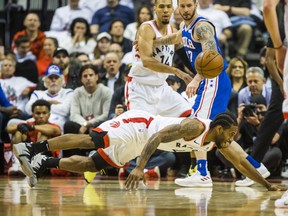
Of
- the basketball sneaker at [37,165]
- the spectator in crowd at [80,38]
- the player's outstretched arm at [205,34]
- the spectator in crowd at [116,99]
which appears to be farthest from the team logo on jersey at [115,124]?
the spectator in crowd at [80,38]

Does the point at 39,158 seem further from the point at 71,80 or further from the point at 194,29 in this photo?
the point at 71,80

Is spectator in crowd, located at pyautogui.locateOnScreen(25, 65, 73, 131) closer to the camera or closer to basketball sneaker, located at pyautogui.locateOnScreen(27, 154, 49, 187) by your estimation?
the camera

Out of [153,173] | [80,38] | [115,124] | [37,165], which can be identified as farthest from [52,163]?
[80,38]

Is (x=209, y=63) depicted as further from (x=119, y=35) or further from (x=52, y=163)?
(x=119, y=35)

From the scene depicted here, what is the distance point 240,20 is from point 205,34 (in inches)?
236

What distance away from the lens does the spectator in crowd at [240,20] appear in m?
13.5

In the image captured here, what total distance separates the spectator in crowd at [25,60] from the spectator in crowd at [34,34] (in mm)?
123

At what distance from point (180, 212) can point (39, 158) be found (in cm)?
294

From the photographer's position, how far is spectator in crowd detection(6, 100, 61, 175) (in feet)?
35.0

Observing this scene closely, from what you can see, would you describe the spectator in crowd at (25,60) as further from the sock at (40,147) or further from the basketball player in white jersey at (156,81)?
the sock at (40,147)

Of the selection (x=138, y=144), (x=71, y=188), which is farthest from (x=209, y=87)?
(x=71, y=188)

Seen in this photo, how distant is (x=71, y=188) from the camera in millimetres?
7699

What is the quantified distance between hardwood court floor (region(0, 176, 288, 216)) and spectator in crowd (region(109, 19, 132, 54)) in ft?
18.3

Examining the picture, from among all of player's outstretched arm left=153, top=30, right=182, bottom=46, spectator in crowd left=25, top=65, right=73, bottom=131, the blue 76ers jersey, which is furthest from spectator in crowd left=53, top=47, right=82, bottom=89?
the blue 76ers jersey
